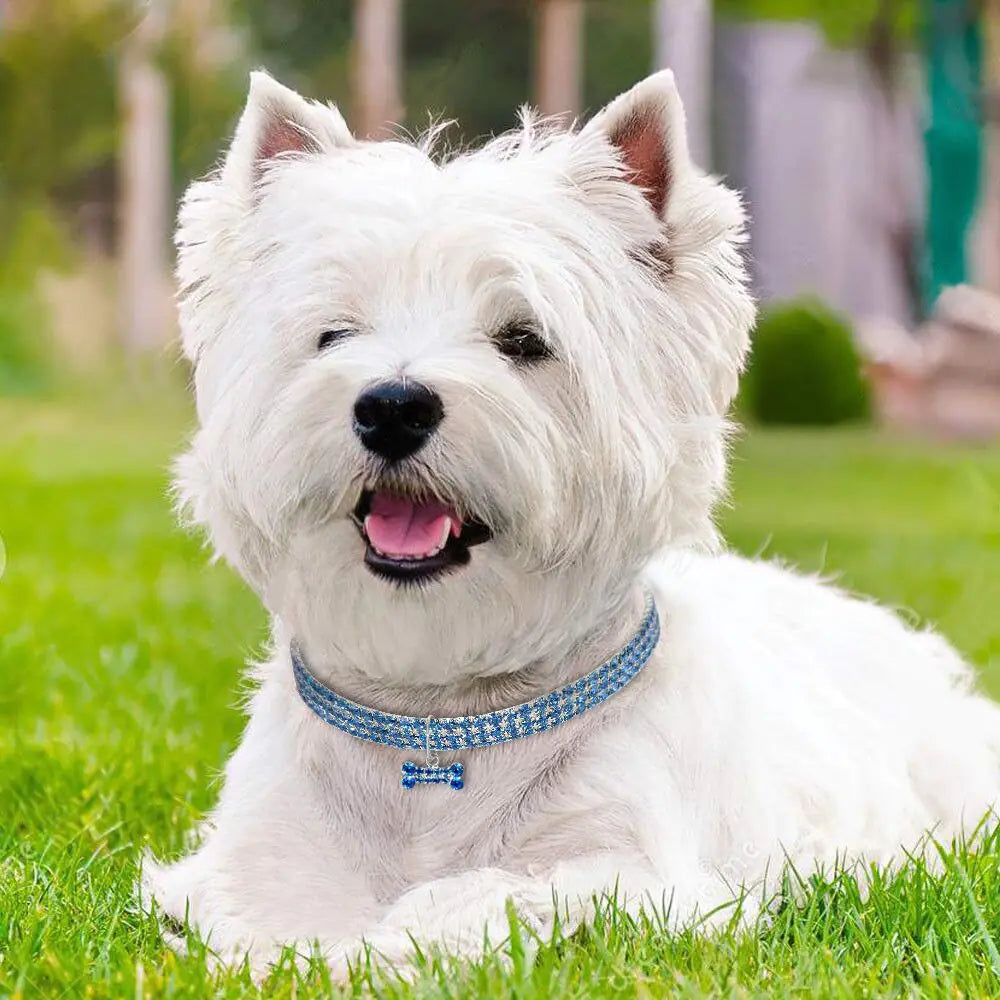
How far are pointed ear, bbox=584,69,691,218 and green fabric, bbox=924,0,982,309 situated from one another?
2028 centimetres

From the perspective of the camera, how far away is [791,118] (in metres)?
25.1

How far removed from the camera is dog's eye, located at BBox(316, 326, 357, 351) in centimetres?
301

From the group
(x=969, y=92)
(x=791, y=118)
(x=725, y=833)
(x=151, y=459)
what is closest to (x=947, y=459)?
(x=151, y=459)

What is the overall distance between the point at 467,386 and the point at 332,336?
14.6 inches

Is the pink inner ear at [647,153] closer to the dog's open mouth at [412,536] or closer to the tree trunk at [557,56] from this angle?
the dog's open mouth at [412,536]

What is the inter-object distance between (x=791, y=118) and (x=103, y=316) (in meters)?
11.1

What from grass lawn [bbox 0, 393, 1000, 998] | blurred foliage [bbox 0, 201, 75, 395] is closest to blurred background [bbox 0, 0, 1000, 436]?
blurred foliage [bbox 0, 201, 75, 395]

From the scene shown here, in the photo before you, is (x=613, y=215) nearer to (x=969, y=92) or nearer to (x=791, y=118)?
A: (x=969, y=92)

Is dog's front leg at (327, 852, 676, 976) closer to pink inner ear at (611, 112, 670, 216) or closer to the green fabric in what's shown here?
pink inner ear at (611, 112, 670, 216)

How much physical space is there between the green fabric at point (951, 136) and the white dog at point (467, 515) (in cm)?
2038

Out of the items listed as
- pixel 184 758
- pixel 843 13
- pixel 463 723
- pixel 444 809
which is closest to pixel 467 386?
pixel 463 723

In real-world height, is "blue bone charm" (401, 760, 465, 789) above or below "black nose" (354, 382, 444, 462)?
below

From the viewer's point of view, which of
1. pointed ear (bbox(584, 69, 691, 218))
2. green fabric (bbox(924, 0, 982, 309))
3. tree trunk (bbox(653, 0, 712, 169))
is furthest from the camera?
green fabric (bbox(924, 0, 982, 309))

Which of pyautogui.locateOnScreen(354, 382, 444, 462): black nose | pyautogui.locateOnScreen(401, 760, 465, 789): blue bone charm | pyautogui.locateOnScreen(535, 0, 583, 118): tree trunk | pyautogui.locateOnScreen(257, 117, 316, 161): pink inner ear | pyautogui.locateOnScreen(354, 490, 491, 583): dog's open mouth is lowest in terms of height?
pyautogui.locateOnScreen(535, 0, 583, 118): tree trunk
